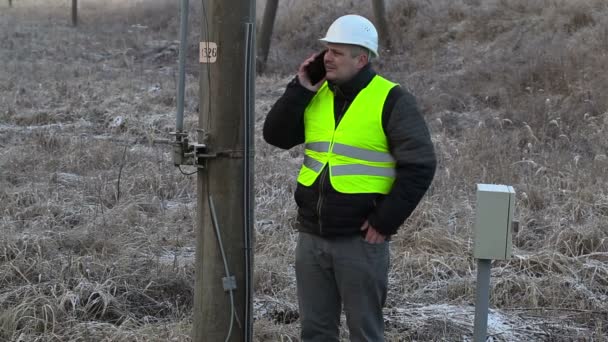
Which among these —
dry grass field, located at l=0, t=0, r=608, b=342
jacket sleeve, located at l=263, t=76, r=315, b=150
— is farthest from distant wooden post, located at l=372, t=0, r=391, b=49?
A: jacket sleeve, located at l=263, t=76, r=315, b=150

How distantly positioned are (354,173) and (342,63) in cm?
49

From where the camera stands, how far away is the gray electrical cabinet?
3.34m

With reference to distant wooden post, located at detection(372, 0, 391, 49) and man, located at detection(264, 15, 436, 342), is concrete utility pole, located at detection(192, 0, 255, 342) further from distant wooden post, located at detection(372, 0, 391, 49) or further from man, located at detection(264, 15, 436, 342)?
distant wooden post, located at detection(372, 0, 391, 49)

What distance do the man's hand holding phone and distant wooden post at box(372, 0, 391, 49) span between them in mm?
13781

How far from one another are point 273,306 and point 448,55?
36.8 ft

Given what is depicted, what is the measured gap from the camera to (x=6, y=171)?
25.6 ft

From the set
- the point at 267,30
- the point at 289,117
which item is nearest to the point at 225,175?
the point at 289,117

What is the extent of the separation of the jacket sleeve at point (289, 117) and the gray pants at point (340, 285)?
18.7 inches

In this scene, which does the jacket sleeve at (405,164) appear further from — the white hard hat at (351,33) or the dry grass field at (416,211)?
the dry grass field at (416,211)

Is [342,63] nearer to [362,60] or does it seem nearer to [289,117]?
[362,60]

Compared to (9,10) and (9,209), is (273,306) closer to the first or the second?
(9,209)

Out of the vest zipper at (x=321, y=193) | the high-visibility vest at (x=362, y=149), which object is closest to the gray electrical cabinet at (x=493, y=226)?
the high-visibility vest at (x=362, y=149)

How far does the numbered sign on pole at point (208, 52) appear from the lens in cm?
341

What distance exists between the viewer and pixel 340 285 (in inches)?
137
